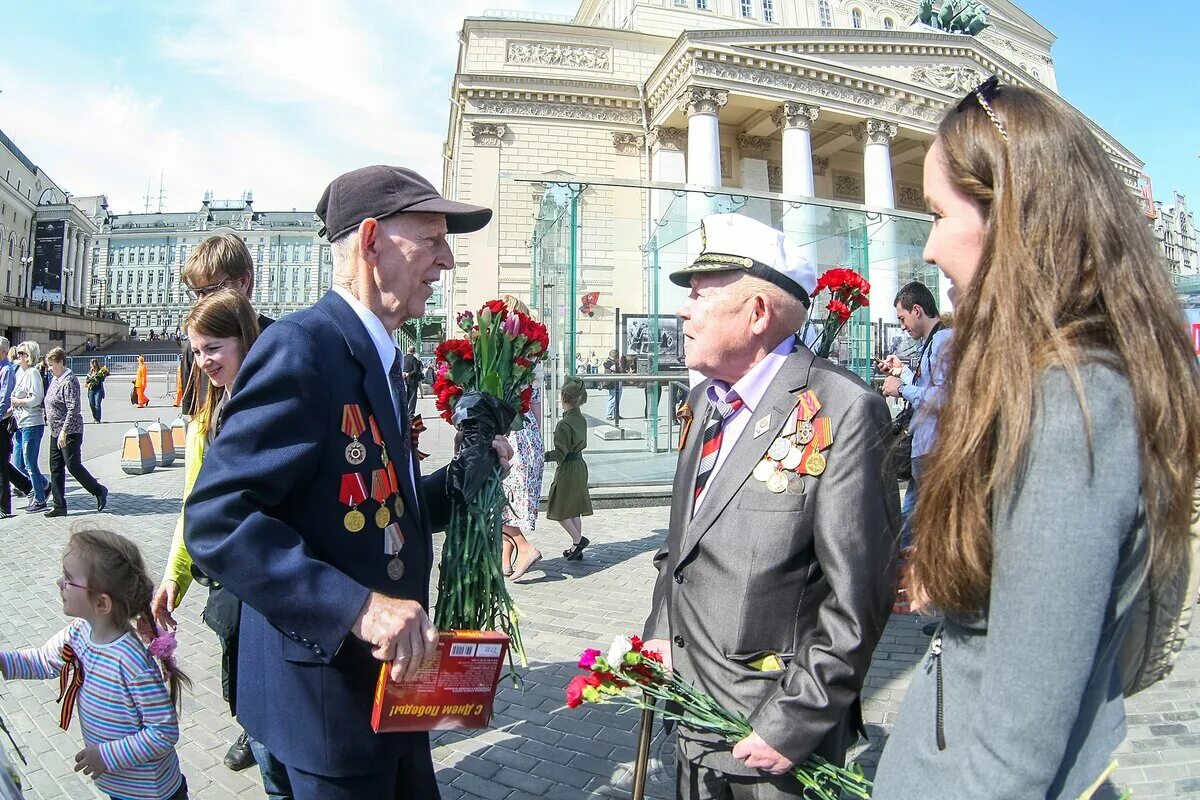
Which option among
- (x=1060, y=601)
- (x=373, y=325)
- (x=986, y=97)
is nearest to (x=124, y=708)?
(x=373, y=325)

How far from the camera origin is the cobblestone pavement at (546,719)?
342 centimetres

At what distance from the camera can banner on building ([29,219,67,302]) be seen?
213ft

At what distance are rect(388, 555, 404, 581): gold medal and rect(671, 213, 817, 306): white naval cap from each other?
3.94 feet

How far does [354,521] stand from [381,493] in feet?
0.31

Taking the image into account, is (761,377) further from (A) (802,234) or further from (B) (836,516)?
(A) (802,234)

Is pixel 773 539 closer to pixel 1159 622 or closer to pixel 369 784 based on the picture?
pixel 1159 622

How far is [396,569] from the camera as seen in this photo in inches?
72.6

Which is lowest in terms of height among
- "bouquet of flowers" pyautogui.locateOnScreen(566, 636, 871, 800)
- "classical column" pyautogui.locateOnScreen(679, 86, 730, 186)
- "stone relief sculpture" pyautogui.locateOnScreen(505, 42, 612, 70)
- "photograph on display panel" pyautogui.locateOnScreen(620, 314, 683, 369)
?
"bouquet of flowers" pyautogui.locateOnScreen(566, 636, 871, 800)

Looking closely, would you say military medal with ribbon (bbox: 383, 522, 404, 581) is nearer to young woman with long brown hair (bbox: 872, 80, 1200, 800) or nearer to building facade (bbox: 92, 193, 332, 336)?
young woman with long brown hair (bbox: 872, 80, 1200, 800)

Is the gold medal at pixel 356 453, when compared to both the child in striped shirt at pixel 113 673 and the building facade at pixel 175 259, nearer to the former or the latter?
the child in striped shirt at pixel 113 673

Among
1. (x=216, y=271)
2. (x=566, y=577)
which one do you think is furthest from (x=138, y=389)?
(x=216, y=271)

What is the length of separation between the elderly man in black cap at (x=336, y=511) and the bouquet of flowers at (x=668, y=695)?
0.46 meters

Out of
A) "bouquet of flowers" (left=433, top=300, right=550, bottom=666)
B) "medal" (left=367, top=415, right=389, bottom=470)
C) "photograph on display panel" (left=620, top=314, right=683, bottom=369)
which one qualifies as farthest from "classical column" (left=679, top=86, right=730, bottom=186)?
"medal" (left=367, top=415, right=389, bottom=470)

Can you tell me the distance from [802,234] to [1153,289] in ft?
31.2
